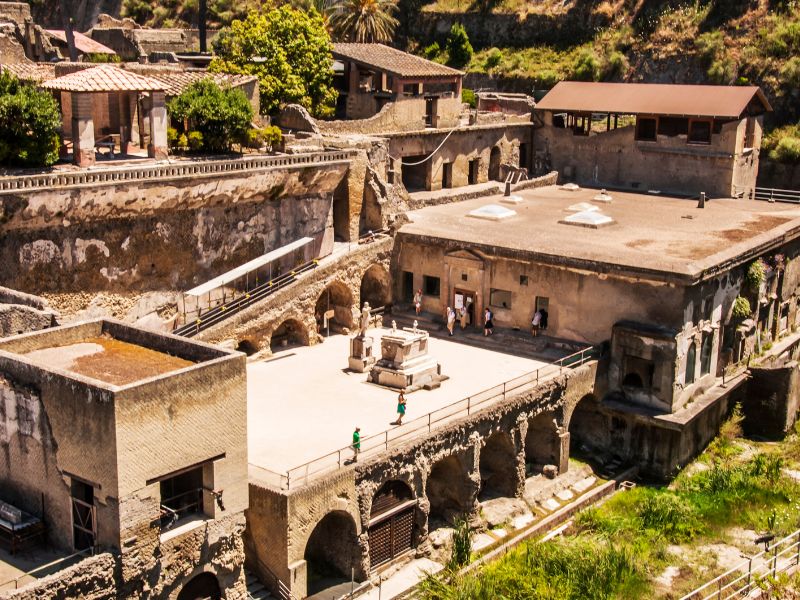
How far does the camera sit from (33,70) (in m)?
51.3

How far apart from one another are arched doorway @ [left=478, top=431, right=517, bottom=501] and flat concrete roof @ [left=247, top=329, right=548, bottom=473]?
199 cm

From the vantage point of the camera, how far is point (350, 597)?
31.5m

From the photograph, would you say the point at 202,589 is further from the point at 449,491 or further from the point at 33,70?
the point at 33,70

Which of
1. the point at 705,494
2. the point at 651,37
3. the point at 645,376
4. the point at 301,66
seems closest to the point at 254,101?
the point at 301,66

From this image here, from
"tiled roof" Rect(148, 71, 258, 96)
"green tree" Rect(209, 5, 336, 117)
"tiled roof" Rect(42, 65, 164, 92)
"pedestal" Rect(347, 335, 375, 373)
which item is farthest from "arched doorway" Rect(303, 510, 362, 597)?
"green tree" Rect(209, 5, 336, 117)

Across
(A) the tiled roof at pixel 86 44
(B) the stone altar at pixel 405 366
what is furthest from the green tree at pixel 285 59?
(B) the stone altar at pixel 405 366

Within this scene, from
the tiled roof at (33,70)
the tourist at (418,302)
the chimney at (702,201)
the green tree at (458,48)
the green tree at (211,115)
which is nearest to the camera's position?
the green tree at (211,115)

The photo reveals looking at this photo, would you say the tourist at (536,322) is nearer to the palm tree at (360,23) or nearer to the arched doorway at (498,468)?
the arched doorway at (498,468)

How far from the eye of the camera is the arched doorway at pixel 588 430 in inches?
1667

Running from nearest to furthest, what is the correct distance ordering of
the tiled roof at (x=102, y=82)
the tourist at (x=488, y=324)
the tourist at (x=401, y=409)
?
1. the tourist at (x=401, y=409)
2. the tiled roof at (x=102, y=82)
3. the tourist at (x=488, y=324)

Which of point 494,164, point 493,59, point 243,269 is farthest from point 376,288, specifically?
point 493,59

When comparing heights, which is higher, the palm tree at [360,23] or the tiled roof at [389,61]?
the palm tree at [360,23]

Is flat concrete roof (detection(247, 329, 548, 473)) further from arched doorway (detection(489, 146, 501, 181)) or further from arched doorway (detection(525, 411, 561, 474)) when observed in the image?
arched doorway (detection(489, 146, 501, 181))

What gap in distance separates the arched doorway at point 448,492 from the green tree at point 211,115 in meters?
17.1
